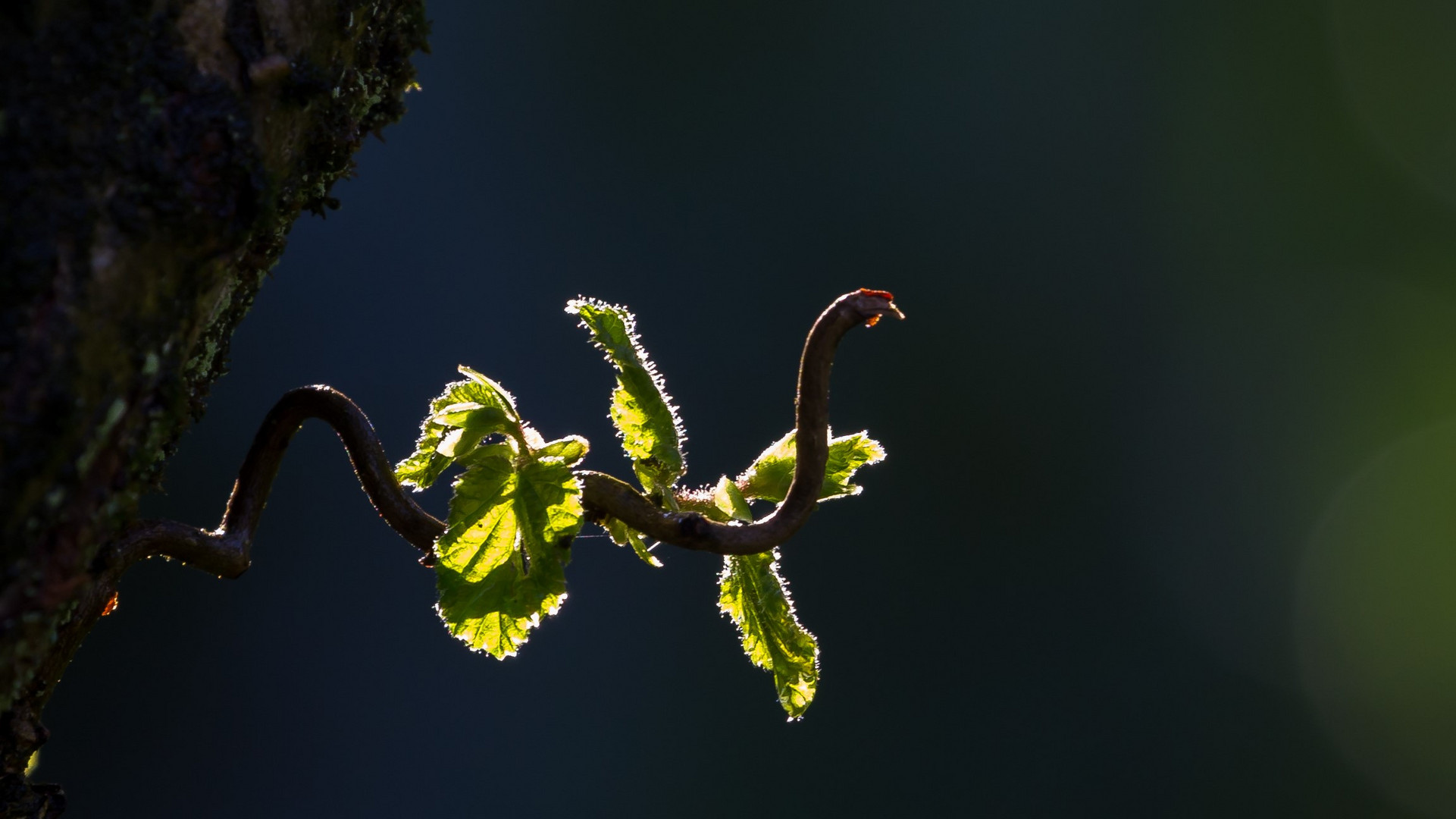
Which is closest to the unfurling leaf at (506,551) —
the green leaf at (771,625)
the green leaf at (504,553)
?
the green leaf at (504,553)

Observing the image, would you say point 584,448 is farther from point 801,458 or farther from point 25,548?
point 25,548

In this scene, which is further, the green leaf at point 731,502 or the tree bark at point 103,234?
the green leaf at point 731,502

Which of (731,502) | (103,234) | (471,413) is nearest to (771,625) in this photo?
(731,502)

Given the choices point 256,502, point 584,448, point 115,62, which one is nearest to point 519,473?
point 584,448

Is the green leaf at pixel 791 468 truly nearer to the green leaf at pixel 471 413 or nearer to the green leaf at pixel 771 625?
the green leaf at pixel 771 625

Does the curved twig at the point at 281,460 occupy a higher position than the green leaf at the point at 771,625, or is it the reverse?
A: the curved twig at the point at 281,460

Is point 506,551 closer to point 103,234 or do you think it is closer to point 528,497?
point 528,497

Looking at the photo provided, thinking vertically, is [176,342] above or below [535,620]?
above
